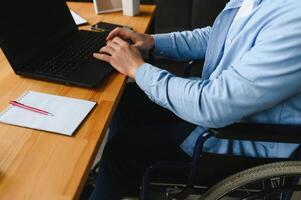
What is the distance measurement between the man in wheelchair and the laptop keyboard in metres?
0.05

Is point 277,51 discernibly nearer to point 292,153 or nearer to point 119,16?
point 292,153

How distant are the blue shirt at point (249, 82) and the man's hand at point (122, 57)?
40mm

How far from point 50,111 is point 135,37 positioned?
18.6 inches

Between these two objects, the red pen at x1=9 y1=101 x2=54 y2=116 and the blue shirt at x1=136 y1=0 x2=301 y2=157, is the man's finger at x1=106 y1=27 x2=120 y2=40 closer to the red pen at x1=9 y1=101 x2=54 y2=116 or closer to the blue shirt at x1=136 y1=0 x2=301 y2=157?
the blue shirt at x1=136 y1=0 x2=301 y2=157

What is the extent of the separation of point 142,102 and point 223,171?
17.3 inches

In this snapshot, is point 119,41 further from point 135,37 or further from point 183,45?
point 183,45

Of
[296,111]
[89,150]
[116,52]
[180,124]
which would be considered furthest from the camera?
[180,124]

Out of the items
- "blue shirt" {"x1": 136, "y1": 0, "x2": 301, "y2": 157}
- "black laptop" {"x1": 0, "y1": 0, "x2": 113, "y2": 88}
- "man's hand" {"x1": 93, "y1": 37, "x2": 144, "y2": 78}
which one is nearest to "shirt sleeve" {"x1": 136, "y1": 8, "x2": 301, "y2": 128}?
"blue shirt" {"x1": 136, "y1": 0, "x2": 301, "y2": 157}

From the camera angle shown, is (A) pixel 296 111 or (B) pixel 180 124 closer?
(A) pixel 296 111

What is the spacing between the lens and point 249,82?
27.3 inches

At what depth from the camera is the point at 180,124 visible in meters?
1.07

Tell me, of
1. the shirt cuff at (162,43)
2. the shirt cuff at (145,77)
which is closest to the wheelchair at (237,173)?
the shirt cuff at (145,77)

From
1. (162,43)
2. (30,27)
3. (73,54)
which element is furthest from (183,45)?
(30,27)

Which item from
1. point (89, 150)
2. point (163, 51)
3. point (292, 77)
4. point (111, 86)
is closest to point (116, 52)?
point (111, 86)
